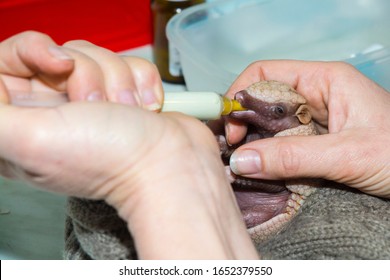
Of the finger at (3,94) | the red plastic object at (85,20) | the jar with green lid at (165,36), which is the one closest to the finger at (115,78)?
the finger at (3,94)

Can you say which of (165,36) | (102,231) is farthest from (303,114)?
(165,36)

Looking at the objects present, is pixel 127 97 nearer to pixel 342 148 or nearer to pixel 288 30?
pixel 342 148

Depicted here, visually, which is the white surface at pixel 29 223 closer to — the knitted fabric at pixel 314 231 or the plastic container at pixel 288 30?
the knitted fabric at pixel 314 231

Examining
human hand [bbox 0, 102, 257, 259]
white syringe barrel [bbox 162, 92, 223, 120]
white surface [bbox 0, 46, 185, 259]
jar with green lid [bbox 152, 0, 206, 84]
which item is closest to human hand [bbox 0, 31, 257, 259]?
human hand [bbox 0, 102, 257, 259]

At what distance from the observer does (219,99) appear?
3.04 ft

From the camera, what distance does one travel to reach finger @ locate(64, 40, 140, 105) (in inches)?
31.7

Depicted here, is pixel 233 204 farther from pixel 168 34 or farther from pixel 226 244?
pixel 168 34

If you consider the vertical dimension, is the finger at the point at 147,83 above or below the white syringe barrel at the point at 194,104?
above

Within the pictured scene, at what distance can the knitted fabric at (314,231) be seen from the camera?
2.67 feet

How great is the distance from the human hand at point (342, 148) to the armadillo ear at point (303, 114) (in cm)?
5

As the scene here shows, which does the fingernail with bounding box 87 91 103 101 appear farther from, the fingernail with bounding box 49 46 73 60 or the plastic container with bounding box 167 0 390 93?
the plastic container with bounding box 167 0 390 93

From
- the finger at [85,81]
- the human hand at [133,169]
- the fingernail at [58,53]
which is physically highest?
the fingernail at [58,53]

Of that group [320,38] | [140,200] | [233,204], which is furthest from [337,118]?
[320,38]
